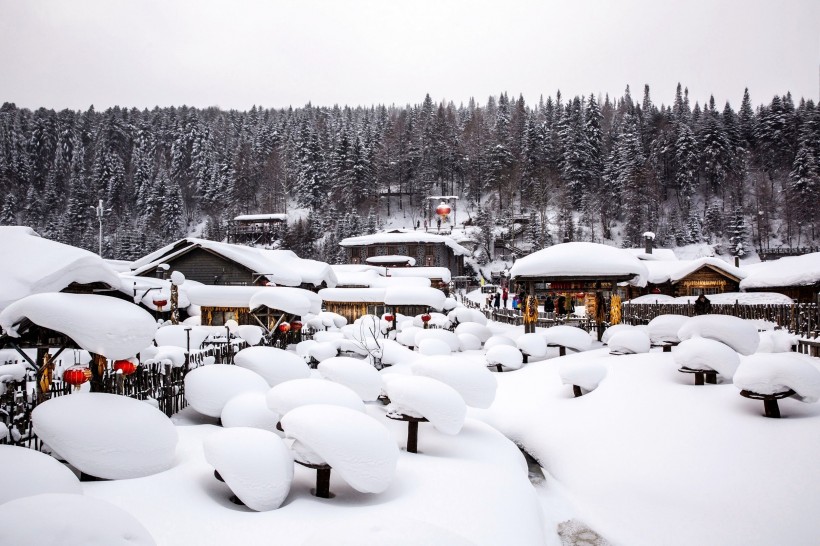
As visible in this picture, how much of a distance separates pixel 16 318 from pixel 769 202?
74.1 meters

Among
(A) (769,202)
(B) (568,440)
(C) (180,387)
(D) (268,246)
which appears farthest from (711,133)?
(C) (180,387)

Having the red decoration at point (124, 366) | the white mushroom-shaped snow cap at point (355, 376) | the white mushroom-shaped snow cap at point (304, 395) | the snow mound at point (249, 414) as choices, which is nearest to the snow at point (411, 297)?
the white mushroom-shaped snow cap at point (355, 376)

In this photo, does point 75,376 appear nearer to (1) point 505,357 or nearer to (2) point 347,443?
(2) point 347,443

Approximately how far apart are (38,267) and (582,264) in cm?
1650

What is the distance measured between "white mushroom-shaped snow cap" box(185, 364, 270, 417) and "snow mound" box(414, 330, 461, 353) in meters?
10.6

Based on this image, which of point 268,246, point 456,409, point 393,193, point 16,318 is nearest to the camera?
point 16,318

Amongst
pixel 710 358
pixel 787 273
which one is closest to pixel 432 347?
pixel 710 358

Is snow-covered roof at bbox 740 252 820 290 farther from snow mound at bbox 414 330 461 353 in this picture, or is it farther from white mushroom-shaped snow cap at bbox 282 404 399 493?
white mushroom-shaped snow cap at bbox 282 404 399 493

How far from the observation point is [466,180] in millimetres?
79438

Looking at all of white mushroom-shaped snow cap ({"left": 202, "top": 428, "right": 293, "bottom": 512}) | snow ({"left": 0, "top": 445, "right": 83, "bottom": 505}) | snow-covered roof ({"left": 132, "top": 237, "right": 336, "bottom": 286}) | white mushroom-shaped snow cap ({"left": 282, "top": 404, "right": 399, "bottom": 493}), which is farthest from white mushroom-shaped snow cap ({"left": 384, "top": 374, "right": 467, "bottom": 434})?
snow-covered roof ({"left": 132, "top": 237, "right": 336, "bottom": 286})

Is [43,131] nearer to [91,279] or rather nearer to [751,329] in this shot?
[91,279]

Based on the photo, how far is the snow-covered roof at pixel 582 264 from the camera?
57.4ft

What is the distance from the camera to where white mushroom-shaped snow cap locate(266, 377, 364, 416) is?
24.7 ft

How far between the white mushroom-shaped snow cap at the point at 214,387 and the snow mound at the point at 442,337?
1057 centimetres
